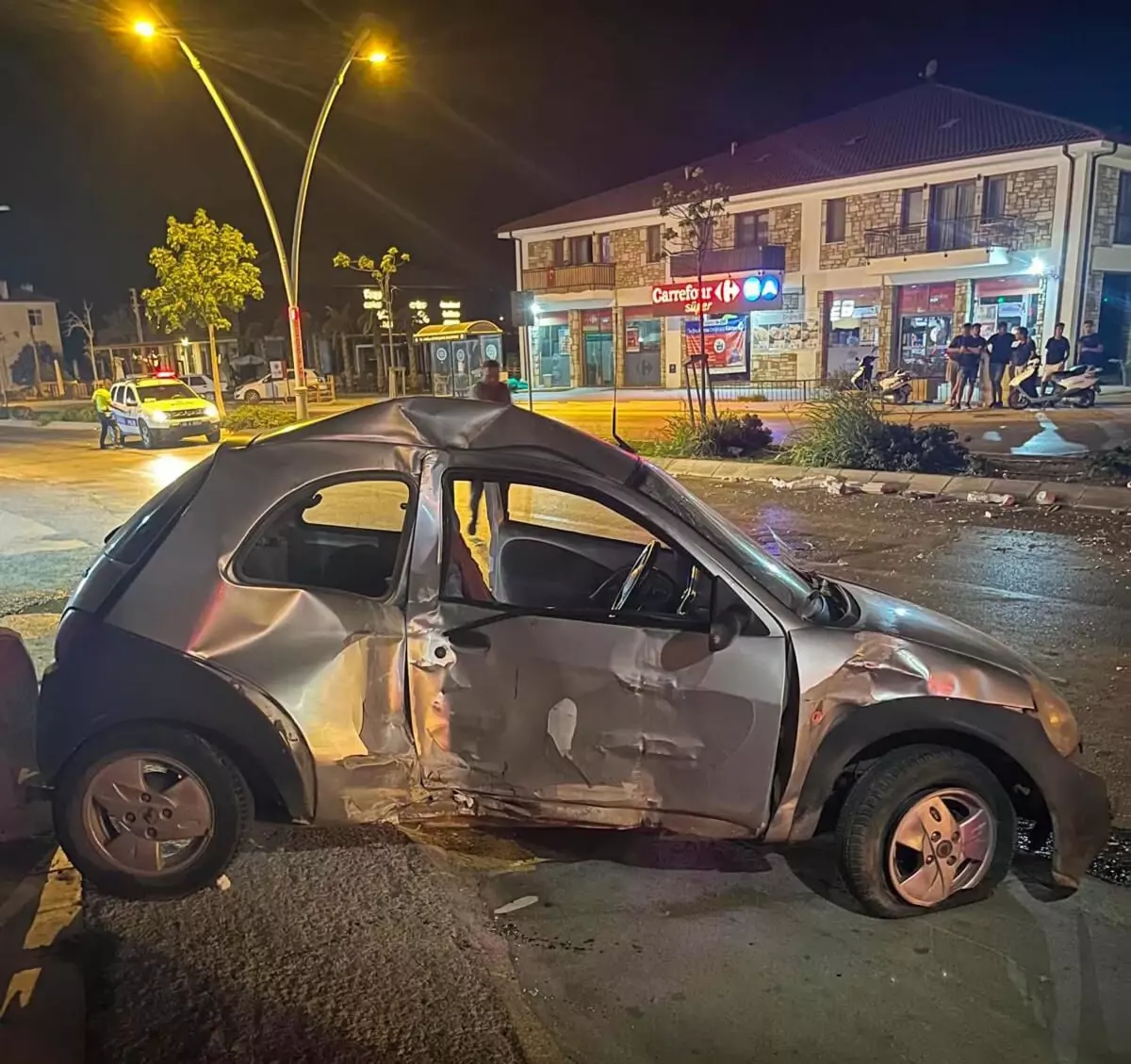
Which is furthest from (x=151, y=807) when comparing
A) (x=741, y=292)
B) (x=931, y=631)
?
(x=741, y=292)

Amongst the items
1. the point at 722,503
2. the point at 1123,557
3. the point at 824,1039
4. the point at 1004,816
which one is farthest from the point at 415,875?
the point at 722,503

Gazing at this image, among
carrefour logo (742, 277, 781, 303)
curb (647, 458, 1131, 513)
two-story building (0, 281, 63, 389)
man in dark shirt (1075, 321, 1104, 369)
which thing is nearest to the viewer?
curb (647, 458, 1131, 513)

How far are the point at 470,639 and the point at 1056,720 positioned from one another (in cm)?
209

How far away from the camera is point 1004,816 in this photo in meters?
3.41

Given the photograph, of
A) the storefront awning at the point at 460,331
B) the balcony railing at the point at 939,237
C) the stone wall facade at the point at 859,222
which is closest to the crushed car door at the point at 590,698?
the storefront awning at the point at 460,331

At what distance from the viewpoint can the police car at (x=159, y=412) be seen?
72.9 feet

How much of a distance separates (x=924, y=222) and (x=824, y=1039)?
1232 inches

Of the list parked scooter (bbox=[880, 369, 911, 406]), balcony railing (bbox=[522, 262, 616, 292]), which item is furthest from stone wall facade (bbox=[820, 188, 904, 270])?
balcony railing (bbox=[522, 262, 616, 292])

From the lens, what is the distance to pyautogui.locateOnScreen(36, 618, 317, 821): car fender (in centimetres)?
344

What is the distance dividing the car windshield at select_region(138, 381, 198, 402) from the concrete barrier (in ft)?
66.4

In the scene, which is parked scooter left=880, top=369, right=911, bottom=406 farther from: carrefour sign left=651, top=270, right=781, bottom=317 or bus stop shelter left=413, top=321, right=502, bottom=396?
bus stop shelter left=413, top=321, right=502, bottom=396

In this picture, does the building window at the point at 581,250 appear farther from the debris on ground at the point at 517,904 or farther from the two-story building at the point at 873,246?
the debris on ground at the point at 517,904

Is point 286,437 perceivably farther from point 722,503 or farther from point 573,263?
point 573,263

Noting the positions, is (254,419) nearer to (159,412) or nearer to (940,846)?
(159,412)
